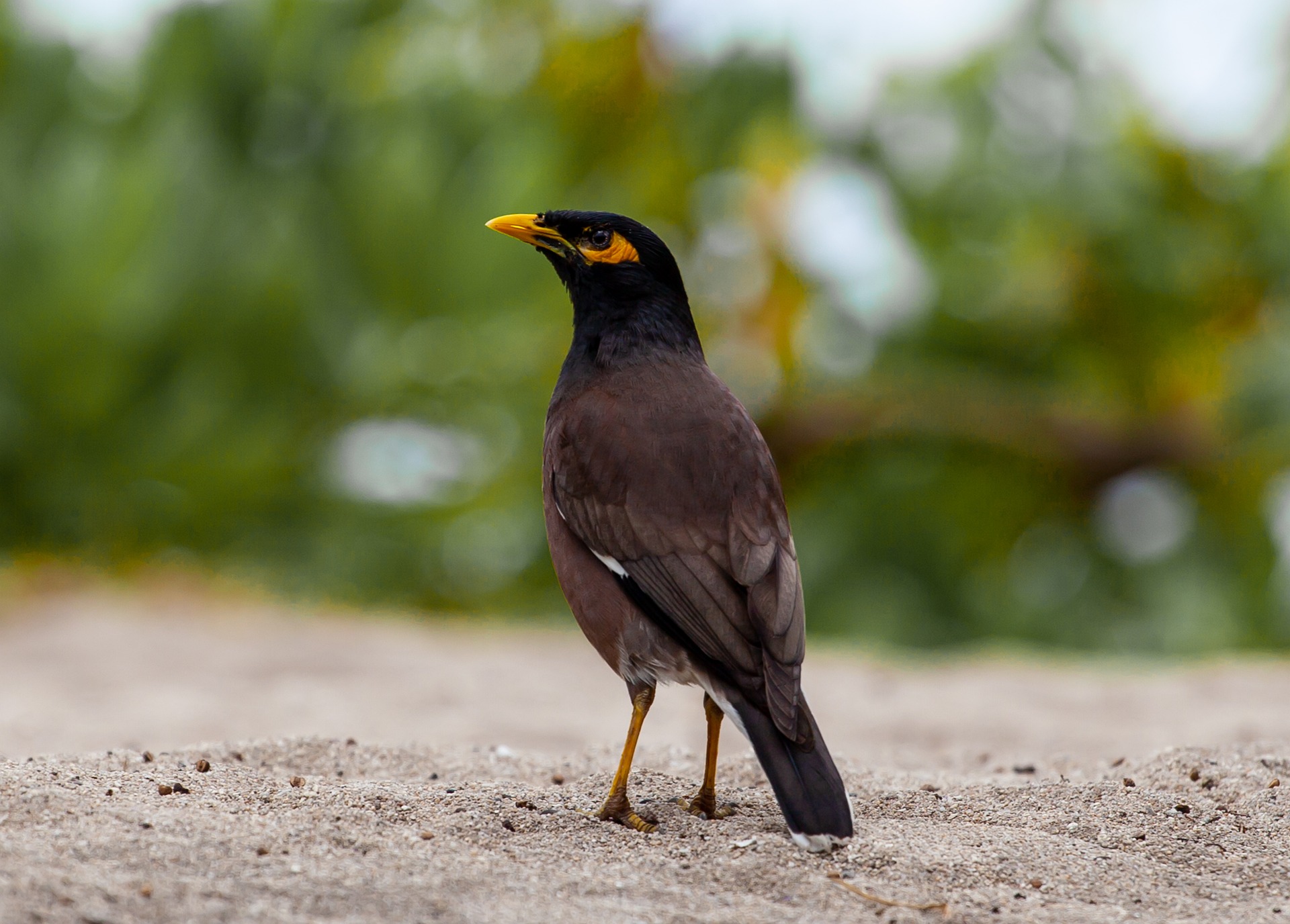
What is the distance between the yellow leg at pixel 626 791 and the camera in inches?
108

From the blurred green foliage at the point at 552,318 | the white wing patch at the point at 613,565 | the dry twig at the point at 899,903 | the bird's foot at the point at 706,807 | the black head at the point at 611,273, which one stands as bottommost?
the dry twig at the point at 899,903

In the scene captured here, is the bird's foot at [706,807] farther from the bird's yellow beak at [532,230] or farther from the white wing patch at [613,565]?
the bird's yellow beak at [532,230]

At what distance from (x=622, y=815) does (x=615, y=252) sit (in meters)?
1.34

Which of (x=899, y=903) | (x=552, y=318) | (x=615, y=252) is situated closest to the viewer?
(x=899, y=903)

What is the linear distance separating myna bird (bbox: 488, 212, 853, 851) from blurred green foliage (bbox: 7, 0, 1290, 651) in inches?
209

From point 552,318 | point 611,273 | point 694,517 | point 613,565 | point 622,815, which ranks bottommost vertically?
point 622,815

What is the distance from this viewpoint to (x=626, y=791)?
2.82 m

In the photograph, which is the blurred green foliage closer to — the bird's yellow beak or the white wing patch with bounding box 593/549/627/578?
the bird's yellow beak

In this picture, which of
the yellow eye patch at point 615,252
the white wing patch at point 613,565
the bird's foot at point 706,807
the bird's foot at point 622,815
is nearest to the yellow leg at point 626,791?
the bird's foot at point 622,815

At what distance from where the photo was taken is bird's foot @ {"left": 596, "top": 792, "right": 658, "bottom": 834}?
2.73m

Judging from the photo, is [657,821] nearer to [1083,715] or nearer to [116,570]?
[1083,715]

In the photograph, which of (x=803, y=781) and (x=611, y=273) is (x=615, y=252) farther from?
(x=803, y=781)

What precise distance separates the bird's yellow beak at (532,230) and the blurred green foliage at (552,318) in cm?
520

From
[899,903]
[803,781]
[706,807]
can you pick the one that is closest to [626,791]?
[706,807]
